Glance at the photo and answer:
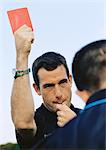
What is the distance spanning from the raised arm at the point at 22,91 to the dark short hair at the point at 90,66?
0.89 m

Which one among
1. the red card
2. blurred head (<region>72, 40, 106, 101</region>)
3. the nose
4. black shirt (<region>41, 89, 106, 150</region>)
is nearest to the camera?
black shirt (<region>41, 89, 106, 150</region>)

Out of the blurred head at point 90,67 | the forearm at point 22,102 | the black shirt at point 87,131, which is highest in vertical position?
the blurred head at point 90,67

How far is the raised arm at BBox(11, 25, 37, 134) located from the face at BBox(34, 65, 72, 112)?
5.4 inches

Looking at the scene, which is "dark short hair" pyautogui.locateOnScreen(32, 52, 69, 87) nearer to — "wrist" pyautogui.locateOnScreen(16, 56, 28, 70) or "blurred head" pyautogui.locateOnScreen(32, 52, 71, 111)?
"blurred head" pyautogui.locateOnScreen(32, 52, 71, 111)

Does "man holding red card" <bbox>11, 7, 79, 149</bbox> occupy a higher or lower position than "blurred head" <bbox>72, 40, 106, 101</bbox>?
lower

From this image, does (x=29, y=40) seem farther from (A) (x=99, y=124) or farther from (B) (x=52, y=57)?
(A) (x=99, y=124)

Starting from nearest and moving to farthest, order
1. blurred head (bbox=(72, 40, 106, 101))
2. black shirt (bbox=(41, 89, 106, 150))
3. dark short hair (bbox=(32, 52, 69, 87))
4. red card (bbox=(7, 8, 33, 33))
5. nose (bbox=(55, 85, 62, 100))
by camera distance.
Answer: black shirt (bbox=(41, 89, 106, 150))
blurred head (bbox=(72, 40, 106, 101))
red card (bbox=(7, 8, 33, 33))
nose (bbox=(55, 85, 62, 100))
dark short hair (bbox=(32, 52, 69, 87))

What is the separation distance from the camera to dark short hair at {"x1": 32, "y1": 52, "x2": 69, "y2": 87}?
9.50ft

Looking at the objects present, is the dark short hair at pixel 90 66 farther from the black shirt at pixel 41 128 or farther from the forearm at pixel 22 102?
the black shirt at pixel 41 128

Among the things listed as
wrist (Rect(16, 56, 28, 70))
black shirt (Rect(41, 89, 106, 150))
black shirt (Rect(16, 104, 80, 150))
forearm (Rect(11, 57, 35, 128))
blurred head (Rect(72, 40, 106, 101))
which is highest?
blurred head (Rect(72, 40, 106, 101))

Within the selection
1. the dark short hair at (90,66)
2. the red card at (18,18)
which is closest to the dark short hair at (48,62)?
the red card at (18,18)

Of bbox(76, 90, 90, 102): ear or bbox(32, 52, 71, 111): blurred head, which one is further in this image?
bbox(32, 52, 71, 111): blurred head

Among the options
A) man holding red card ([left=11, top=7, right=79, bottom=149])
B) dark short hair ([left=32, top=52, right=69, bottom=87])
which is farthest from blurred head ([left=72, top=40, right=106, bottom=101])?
dark short hair ([left=32, top=52, right=69, bottom=87])

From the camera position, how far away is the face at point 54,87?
2.73 metres
